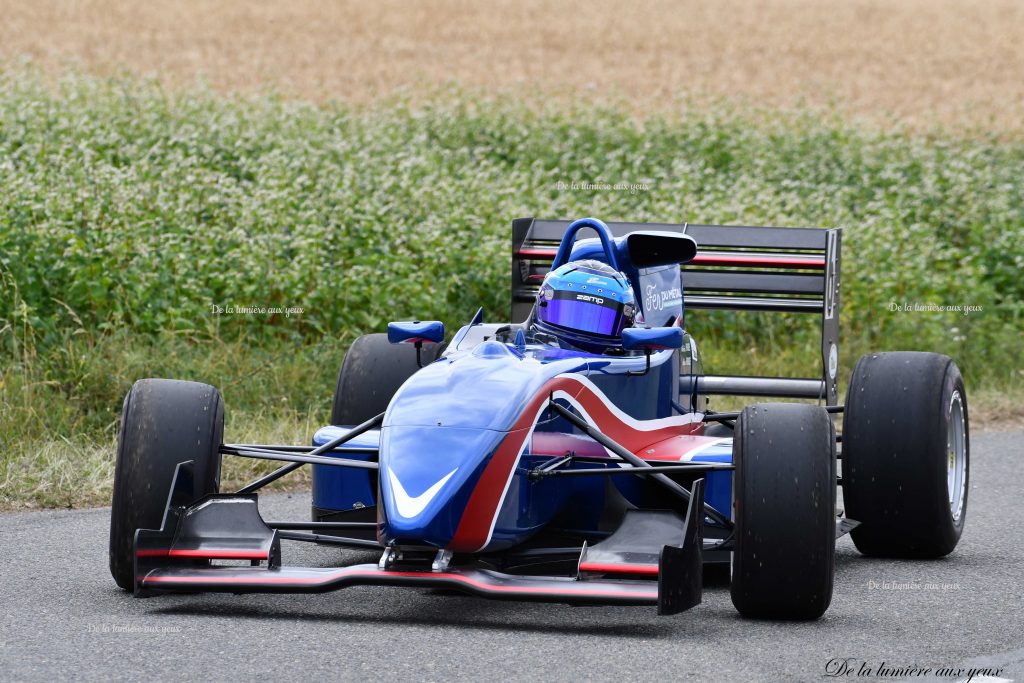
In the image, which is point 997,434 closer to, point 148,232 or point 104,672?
point 148,232

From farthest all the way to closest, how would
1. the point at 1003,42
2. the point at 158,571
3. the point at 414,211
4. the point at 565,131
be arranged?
the point at 1003,42
the point at 565,131
the point at 414,211
the point at 158,571

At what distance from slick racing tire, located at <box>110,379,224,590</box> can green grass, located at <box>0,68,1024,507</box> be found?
246cm

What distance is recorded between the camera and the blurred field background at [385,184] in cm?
1144

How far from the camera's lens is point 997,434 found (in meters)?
11.9

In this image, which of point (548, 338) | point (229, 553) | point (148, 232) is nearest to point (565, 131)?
point (148, 232)

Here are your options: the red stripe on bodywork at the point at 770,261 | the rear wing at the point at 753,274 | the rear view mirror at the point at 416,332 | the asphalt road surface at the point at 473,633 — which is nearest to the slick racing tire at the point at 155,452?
the asphalt road surface at the point at 473,633

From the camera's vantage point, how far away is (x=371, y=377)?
8.50 metres

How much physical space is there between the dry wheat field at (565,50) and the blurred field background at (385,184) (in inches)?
4.8

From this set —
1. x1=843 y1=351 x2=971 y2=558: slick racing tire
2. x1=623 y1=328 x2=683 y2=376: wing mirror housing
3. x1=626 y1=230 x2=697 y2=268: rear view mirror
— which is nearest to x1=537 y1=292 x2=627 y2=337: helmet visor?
x1=623 y1=328 x2=683 y2=376: wing mirror housing

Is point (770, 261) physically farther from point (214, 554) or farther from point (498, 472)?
point (214, 554)

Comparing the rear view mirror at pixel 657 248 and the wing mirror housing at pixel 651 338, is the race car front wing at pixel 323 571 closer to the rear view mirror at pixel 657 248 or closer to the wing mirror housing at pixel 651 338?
the wing mirror housing at pixel 651 338

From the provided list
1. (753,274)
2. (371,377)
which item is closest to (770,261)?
(753,274)

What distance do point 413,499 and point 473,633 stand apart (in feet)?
1.84

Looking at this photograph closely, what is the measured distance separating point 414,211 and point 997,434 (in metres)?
5.80
